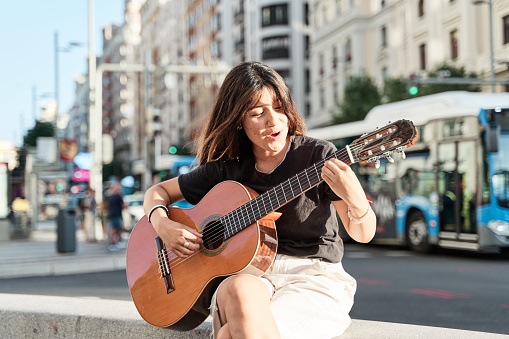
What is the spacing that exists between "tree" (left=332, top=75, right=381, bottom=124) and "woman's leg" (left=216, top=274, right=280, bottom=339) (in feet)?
112

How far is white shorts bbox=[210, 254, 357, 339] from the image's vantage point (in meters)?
2.68

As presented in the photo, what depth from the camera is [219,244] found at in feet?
9.80

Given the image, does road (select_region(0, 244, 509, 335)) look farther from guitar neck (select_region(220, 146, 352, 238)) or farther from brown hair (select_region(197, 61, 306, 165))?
guitar neck (select_region(220, 146, 352, 238))

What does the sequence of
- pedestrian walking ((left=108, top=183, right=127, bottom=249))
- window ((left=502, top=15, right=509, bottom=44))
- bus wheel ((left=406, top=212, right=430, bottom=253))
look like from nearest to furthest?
bus wheel ((left=406, top=212, right=430, bottom=253))
pedestrian walking ((left=108, top=183, right=127, bottom=249))
window ((left=502, top=15, right=509, bottom=44))

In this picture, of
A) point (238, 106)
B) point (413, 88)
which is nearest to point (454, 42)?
point (413, 88)

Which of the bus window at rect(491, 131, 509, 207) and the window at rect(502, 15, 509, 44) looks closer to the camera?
the bus window at rect(491, 131, 509, 207)

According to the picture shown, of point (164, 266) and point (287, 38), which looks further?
point (287, 38)

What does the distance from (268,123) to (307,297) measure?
771 millimetres

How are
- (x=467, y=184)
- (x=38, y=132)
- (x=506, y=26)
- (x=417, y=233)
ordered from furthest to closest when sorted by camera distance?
(x=38, y=132)
(x=506, y=26)
(x=417, y=233)
(x=467, y=184)

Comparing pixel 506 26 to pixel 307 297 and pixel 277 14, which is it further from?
pixel 277 14

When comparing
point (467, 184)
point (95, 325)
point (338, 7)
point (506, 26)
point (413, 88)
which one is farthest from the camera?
point (338, 7)

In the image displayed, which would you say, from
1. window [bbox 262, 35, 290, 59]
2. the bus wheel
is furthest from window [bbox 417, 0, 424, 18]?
the bus wheel

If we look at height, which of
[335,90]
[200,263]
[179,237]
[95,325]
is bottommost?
[95,325]

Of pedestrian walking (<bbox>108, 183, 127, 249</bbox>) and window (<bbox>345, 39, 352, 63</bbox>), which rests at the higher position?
window (<bbox>345, 39, 352, 63</bbox>)
